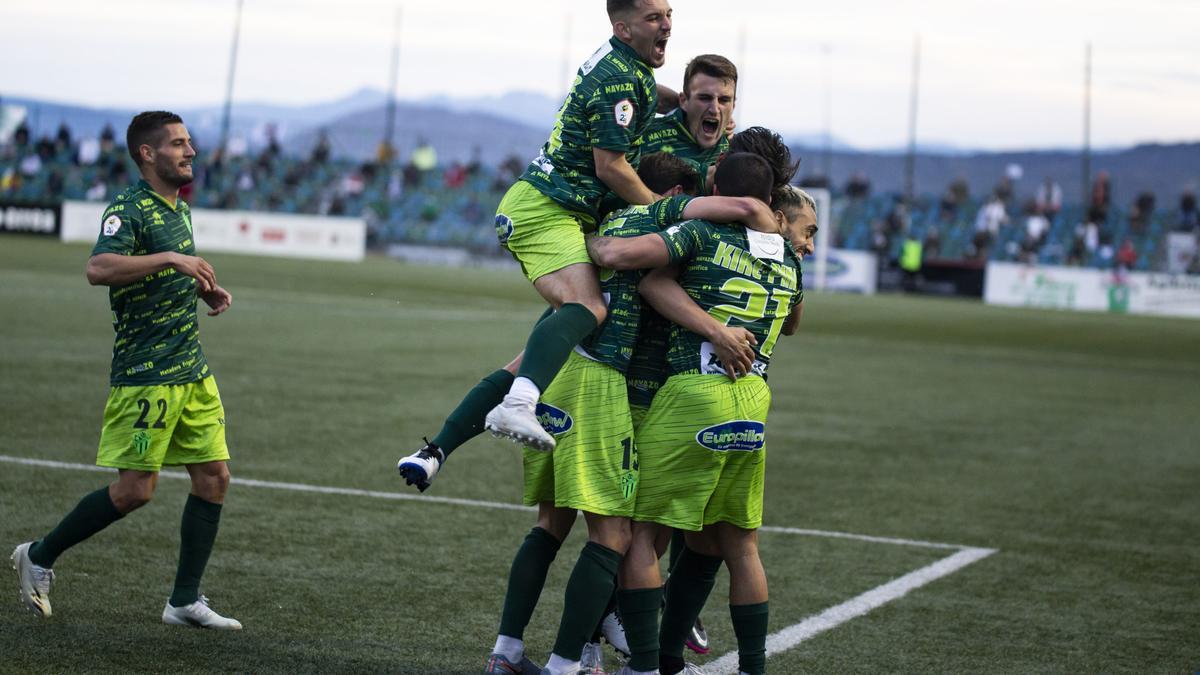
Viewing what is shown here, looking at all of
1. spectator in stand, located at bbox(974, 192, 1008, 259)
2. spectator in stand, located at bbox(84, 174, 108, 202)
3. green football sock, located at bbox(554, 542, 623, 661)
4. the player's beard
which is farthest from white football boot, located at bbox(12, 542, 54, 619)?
spectator in stand, located at bbox(974, 192, 1008, 259)

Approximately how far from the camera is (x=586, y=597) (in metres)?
4.79

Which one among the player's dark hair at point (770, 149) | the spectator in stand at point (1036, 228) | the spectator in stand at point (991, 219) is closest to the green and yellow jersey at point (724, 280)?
the player's dark hair at point (770, 149)

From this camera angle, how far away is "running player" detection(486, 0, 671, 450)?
201 inches

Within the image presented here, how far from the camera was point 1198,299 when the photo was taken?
40000mm

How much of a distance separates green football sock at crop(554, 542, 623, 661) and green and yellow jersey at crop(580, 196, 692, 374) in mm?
644

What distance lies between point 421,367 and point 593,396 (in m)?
11.2

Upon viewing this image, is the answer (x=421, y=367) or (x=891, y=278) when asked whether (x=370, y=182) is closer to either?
(x=891, y=278)

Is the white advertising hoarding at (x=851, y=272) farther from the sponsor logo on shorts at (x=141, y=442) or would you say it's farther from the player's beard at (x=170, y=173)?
the sponsor logo on shorts at (x=141, y=442)

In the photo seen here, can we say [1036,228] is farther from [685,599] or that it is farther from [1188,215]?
[685,599]

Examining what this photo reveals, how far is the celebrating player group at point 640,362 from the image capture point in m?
4.85

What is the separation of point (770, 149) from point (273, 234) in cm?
3936

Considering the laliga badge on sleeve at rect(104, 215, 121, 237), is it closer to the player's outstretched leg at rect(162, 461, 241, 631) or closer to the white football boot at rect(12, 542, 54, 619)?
the player's outstretched leg at rect(162, 461, 241, 631)

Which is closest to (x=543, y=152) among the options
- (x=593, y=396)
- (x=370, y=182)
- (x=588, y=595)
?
(x=593, y=396)

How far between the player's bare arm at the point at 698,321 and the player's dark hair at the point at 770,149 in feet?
1.69
